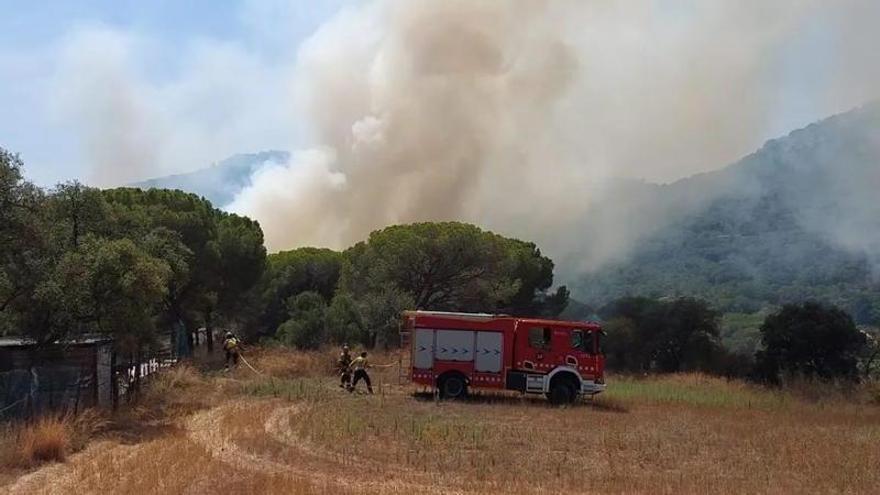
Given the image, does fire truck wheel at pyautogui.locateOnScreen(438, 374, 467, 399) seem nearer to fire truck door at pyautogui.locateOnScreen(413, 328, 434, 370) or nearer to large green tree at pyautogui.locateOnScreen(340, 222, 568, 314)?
fire truck door at pyautogui.locateOnScreen(413, 328, 434, 370)

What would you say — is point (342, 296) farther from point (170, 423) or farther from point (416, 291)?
point (170, 423)

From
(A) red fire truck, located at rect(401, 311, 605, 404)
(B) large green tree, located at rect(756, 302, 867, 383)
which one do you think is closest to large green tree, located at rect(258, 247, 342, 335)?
(B) large green tree, located at rect(756, 302, 867, 383)

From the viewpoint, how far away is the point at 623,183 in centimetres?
17938

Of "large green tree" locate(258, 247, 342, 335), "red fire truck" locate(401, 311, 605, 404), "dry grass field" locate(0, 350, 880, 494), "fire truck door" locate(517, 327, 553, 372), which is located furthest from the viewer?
"large green tree" locate(258, 247, 342, 335)

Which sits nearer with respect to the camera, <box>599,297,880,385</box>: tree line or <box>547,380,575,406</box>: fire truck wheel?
<box>547,380,575,406</box>: fire truck wheel

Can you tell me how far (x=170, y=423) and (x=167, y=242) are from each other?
933 centimetres

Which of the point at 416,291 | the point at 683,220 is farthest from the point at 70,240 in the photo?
the point at 683,220

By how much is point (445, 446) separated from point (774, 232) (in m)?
132

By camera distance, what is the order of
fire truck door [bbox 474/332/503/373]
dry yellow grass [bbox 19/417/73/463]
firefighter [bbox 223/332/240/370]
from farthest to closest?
1. firefighter [bbox 223/332/240/370]
2. fire truck door [bbox 474/332/503/373]
3. dry yellow grass [bbox 19/417/73/463]

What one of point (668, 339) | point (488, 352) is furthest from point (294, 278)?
point (488, 352)

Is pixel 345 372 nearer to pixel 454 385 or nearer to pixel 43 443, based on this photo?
pixel 454 385

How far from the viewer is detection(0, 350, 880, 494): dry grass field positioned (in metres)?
11.5

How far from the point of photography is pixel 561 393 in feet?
76.1

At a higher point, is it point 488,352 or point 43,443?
point 488,352
